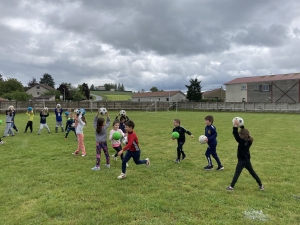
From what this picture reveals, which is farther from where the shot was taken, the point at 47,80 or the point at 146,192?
the point at 47,80

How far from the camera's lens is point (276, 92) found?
165 feet

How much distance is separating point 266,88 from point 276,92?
2249 millimetres

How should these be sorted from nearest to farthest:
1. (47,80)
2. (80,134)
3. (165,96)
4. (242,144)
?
(242,144), (80,134), (165,96), (47,80)

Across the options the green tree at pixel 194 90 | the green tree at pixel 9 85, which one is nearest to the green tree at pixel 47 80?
the green tree at pixel 9 85

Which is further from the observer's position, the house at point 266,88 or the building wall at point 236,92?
the building wall at point 236,92

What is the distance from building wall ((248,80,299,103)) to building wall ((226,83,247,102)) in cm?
144

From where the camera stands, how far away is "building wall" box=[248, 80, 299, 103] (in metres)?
47.9

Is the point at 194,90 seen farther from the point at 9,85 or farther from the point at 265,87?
the point at 9,85

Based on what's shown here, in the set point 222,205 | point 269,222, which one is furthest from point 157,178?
point 269,222

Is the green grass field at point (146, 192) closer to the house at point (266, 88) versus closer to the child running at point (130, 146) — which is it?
the child running at point (130, 146)

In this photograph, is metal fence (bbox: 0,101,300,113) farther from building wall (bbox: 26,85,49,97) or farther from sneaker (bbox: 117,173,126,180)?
building wall (bbox: 26,85,49,97)

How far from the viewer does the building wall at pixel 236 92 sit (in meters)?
55.3

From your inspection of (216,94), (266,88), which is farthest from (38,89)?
(266,88)

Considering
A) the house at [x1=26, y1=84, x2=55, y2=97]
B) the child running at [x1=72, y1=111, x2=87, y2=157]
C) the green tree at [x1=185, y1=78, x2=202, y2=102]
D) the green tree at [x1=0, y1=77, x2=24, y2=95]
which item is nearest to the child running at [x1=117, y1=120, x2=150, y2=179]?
Result: the child running at [x1=72, y1=111, x2=87, y2=157]
